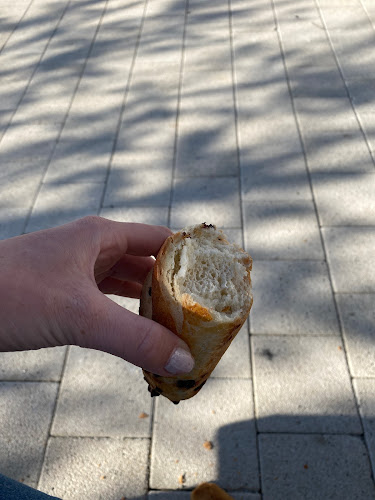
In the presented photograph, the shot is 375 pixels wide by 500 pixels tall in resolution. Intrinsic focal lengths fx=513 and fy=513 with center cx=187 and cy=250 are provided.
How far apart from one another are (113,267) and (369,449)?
147 cm

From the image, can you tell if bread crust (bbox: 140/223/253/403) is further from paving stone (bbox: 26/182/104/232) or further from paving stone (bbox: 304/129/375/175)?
paving stone (bbox: 304/129/375/175)

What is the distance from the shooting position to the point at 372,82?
15.4 ft

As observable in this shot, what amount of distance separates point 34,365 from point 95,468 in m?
0.70

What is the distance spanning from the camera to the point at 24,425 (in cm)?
255

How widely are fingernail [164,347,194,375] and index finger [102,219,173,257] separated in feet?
1.60

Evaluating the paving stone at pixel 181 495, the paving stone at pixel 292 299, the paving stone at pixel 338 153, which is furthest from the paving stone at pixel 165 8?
the paving stone at pixel 181 495

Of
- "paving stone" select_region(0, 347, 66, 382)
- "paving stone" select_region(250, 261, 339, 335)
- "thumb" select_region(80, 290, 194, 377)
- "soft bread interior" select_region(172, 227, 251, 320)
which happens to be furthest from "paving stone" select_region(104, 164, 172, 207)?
"thumb" select_region(80, 290, 194, 377)

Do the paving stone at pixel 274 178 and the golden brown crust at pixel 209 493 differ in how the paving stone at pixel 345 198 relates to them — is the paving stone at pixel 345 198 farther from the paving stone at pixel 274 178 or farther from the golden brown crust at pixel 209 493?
the golden brown crust at pixel 209 493

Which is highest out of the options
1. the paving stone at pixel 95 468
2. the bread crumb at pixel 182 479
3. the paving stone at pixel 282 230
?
the paving stone at pixel 282 230

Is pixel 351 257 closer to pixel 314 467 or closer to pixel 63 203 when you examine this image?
pixel 314 467

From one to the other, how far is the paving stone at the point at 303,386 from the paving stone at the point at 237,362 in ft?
0.15

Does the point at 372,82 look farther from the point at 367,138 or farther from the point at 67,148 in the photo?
the point at 67,148

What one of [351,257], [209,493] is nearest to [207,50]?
[351,257]

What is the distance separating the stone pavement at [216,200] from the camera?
240 centimetres
